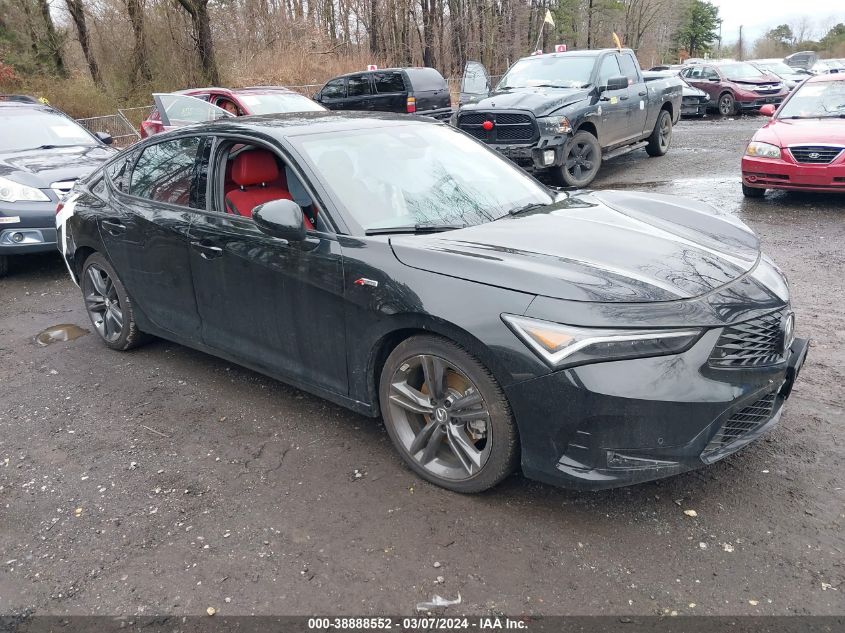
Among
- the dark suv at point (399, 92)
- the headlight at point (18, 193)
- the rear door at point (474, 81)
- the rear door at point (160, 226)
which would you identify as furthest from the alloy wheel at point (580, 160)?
the rear door at point (160, 226)

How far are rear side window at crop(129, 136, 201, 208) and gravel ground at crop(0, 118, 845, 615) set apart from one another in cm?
124

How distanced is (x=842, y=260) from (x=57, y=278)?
7.80m

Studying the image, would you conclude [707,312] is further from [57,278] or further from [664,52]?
[664,52]

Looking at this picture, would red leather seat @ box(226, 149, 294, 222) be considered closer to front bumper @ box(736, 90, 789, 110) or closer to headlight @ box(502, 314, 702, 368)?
headlight @ box(502, 314, 702, 368)

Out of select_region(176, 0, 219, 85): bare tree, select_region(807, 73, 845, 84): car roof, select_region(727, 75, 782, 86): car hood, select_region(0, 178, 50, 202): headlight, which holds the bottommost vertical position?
select_region(727, 75, 782, 86): car hood

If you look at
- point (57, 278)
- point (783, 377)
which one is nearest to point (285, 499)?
point (783, 377)

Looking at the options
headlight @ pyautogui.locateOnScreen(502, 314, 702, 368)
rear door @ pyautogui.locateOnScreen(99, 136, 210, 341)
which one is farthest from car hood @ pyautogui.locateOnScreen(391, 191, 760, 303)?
rear door @ pyautogui.locateOnScreen(99, 136, 210, 341)

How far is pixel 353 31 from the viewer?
3753 centimetres

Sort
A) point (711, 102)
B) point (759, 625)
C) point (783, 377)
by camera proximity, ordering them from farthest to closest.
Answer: point (711, 102) → point (783, 377) → point (759, 625)

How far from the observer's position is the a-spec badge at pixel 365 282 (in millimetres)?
3281

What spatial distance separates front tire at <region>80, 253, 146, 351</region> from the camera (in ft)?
16.4

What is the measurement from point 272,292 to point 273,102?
8648mm

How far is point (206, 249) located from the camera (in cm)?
409

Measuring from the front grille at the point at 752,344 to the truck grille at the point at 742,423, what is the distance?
0.58 feet
